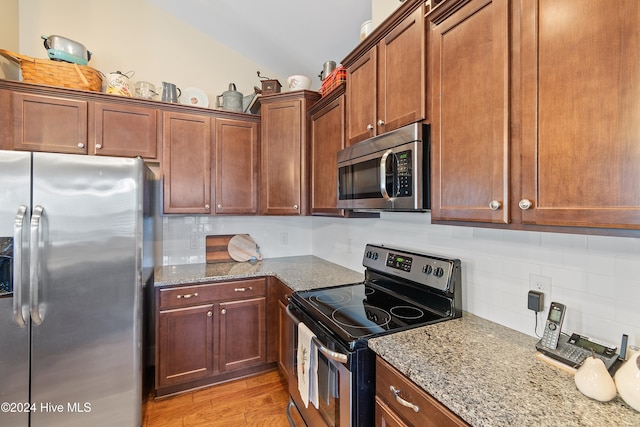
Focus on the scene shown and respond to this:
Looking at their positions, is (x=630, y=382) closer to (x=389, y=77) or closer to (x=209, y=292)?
(x=389, y=77)

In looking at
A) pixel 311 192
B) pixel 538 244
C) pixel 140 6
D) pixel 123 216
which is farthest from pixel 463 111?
pixel 140 6

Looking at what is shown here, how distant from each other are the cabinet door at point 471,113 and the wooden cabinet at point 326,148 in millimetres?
842

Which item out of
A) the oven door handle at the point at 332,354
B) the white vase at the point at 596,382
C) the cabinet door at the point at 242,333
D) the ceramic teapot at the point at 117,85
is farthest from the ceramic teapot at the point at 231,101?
the white vase at the point at 596,382

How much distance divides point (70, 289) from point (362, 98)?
6.66 feet

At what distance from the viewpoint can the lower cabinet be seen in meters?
2.11

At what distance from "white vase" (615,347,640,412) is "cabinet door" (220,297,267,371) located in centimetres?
207

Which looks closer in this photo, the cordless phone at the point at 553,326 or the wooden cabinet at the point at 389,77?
the cordless phone at the point at 553,326

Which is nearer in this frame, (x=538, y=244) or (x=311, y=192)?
(x=538, y=244)

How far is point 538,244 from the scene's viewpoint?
1.18m

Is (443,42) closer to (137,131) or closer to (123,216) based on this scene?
(123,216)

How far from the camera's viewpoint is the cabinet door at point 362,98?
1591 mm

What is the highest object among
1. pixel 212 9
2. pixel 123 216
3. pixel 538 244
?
pixel 212 9

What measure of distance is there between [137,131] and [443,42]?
7.38 feet

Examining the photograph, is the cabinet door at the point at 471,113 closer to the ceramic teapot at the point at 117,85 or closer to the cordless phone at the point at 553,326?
the cordless phone at the point at 553,326
